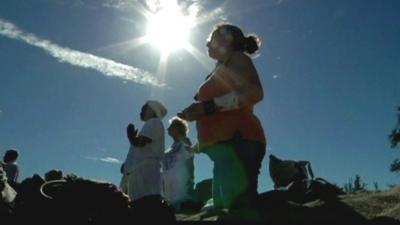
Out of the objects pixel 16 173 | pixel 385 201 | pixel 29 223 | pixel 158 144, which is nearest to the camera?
pixel 29 223

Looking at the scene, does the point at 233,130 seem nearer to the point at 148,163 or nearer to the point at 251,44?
the point at 251,44

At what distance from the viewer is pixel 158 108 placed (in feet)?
25.8

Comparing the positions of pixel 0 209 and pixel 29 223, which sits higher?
pixel 0 209

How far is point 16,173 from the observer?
37.9 feet

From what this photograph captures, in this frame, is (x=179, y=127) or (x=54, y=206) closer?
(x=54, y=206)

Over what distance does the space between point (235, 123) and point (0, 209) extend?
2.68 meters

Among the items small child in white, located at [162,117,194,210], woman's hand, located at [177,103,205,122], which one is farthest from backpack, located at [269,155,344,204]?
small child in white, located at [162,117,194,210]

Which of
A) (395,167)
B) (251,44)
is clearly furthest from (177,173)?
(395,167)

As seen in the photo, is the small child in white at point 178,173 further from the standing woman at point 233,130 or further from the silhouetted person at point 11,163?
the standing woman at point 233,130

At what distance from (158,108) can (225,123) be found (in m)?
3.28

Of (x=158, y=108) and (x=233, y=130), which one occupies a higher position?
(x=158, y=108)

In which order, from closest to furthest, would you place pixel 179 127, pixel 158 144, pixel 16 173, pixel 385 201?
pixel 385 201 < pixel 158 144 < pixel 179 127 < pixel 16 173

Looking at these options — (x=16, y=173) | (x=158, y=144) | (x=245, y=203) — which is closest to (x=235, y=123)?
(x=245, y=203)

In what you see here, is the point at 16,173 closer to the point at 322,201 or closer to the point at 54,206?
the point at 54,206
